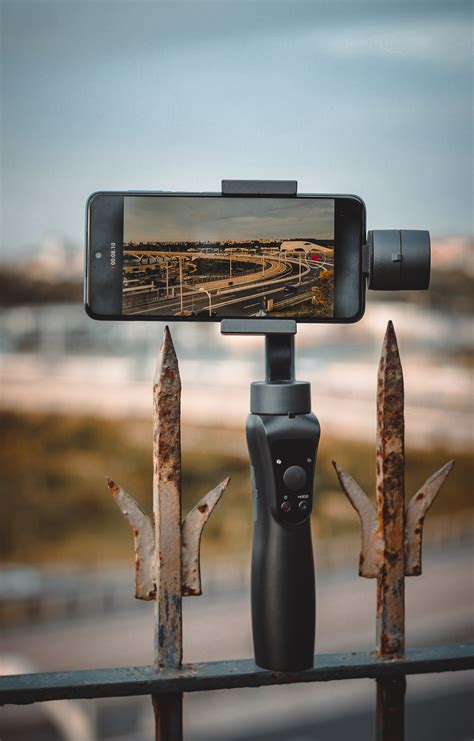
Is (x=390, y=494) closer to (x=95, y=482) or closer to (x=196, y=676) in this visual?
(x=196, y=676)

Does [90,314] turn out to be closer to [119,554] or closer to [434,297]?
[434,297]

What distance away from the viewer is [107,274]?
0.79m

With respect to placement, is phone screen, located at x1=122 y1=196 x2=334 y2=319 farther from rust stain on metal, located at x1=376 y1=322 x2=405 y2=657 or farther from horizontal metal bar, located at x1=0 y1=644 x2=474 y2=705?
horizontal metal bar, located at x1=0 y1=644 x2=474 y2=705

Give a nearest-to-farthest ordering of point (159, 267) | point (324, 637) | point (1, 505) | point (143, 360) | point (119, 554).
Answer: point (159, 267) → point (324, 637) → point (143, 360) → point (119, 554) → point (1, 505)

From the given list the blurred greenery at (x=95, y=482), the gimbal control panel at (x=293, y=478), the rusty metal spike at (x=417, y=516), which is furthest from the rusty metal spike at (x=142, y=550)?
the blurred greenery at (x=95, y=482)

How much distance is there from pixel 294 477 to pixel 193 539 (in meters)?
0.11

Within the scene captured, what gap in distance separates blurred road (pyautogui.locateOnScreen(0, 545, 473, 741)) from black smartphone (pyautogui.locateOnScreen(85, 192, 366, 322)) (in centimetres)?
583

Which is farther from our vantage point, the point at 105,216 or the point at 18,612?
the point at 18,612

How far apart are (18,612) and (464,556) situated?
5809 mm

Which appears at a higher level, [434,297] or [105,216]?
[434,297]

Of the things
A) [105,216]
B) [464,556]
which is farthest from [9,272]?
[105,216]

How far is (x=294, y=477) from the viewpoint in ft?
2.62

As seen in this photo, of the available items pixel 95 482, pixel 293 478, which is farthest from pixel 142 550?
pixel 95 482

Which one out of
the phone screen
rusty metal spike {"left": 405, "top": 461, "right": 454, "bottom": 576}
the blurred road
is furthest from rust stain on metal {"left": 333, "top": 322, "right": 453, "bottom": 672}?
the blurred road
